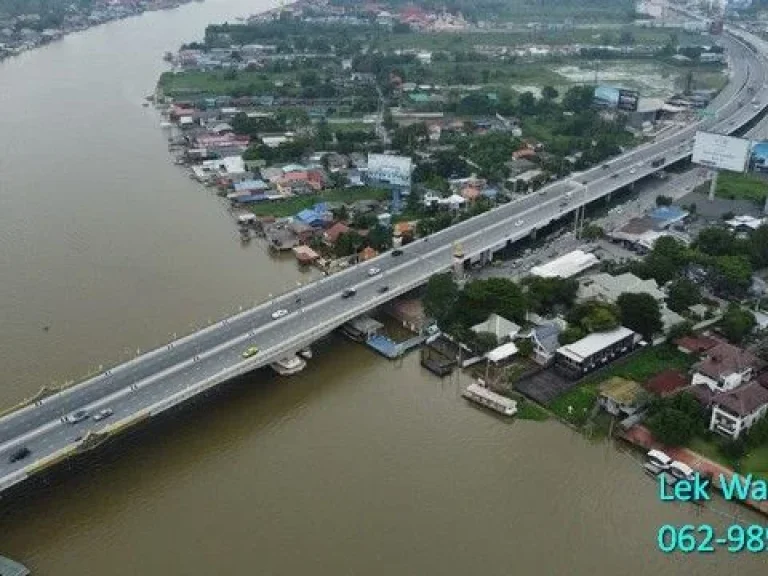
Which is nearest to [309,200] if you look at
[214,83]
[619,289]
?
[619,289]

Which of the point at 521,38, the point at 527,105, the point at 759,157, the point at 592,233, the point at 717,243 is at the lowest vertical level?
the point at 521,38

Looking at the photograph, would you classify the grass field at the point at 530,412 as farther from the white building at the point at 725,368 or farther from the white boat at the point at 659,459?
the white building at the point at 725,368

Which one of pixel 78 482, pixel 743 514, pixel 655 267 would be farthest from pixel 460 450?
pixel 655 267

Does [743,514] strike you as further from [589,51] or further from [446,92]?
[589,51]

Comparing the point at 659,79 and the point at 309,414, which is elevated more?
the point at 309,414

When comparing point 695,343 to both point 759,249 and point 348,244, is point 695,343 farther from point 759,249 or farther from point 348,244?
point 348,244

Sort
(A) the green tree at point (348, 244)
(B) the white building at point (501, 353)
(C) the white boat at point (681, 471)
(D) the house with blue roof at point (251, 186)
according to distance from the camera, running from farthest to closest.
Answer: (D) the house with blue roof at point (251, 186) → (A) the green tree at point (348, 244) → (B) the white building at point (501, 353) → (C) the white boat at point (681, 471)

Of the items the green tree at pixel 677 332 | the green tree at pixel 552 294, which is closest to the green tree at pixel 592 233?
the green tree at pixel 552 294
